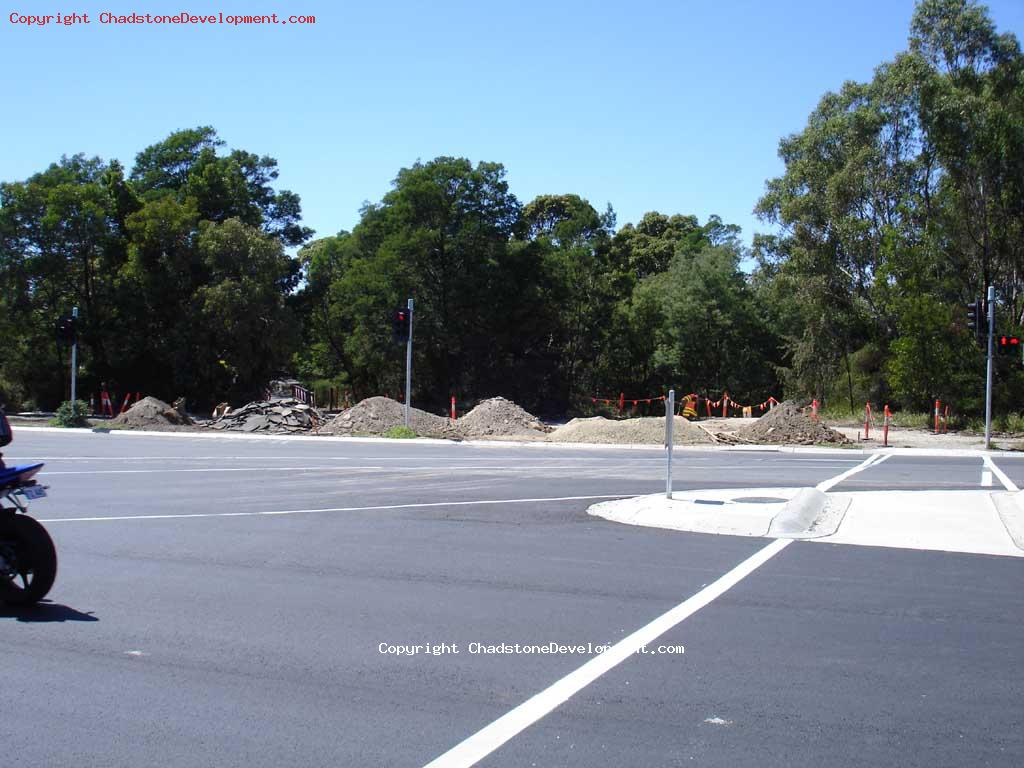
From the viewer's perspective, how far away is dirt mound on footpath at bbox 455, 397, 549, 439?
1380 inches

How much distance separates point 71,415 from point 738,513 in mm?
31786

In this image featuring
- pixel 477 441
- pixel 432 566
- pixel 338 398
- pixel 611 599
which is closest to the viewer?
pixel 611 599

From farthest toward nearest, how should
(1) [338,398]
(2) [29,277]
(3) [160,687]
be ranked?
(1) [338,398] < (2) [29,277] < (3) [160,687]

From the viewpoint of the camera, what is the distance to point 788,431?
32.8 m

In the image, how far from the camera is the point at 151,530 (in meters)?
11.4

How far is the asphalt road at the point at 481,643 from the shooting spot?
4.99m

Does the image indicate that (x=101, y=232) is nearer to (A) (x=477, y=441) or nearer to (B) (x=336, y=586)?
(A) (x=477, y=441)

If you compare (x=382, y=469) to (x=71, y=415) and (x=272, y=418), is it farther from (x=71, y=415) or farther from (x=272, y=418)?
(x=71, y=415)

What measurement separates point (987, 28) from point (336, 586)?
151 feet

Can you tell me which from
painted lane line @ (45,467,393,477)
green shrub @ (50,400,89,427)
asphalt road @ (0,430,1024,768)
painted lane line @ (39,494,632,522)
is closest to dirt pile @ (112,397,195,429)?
green shrub @ (50,400,89,427)

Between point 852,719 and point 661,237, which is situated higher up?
point 661,237

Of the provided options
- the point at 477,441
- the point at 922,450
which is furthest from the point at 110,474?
the point at 922,450

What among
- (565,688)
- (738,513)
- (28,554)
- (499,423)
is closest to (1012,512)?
(738,513)

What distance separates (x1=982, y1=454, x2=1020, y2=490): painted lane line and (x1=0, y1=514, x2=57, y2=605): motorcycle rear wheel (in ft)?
52.4
